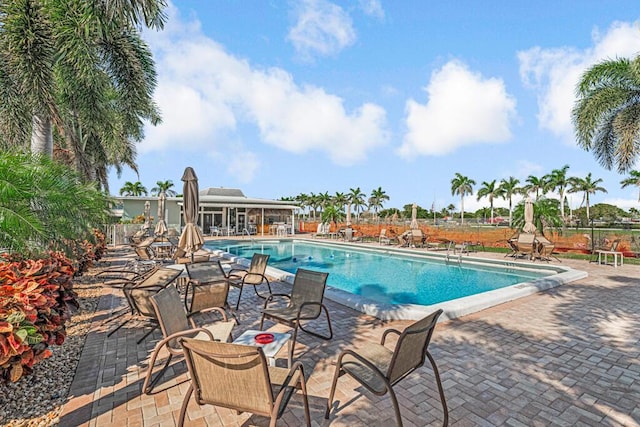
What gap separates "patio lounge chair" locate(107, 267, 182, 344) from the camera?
419cm

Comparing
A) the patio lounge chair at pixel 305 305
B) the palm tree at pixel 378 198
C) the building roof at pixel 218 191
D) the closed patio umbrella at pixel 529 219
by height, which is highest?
the palm tree at pixel 378 198

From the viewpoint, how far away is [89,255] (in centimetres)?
843

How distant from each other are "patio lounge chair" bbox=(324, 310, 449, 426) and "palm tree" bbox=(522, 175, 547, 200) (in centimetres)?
5368

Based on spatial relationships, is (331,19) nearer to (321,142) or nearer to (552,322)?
(552,322)

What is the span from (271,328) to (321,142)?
23.4 meters

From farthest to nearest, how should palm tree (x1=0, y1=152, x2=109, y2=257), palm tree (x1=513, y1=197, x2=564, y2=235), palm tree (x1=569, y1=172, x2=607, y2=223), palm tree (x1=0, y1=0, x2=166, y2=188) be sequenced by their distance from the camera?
palm tree (x1=569, y1=172, x2=607, y2=223)
palm tree (x1=513, y1=197, x2=564, y2=235)
palm tree (x1=0, y1=0, x2=166, y2=188)
palm tree (x1=0, y1=152, x2=109, y2=257)

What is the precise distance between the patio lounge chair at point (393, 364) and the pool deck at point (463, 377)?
1.32ft

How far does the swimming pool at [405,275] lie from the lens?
7.96 metres

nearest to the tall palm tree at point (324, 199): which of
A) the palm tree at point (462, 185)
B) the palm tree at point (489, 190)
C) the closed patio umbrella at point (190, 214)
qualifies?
the palm tree at point (462, 185)

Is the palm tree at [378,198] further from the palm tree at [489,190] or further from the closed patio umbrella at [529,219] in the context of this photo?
Result: the closed patio umbrella at [529,219]

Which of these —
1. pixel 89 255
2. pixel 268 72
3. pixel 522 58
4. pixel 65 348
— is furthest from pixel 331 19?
pixel 65 348

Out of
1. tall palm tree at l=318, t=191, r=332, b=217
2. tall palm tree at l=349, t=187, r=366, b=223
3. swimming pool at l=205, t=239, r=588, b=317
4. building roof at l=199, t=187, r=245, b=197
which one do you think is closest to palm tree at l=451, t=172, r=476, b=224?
tall palm tree at l=349, t=187, r=366, b=223

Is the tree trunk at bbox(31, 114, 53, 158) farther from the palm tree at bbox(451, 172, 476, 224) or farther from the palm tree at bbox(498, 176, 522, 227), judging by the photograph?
the palm tree at bbox(451, 172, 476, 224)

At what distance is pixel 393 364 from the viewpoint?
2.36m
